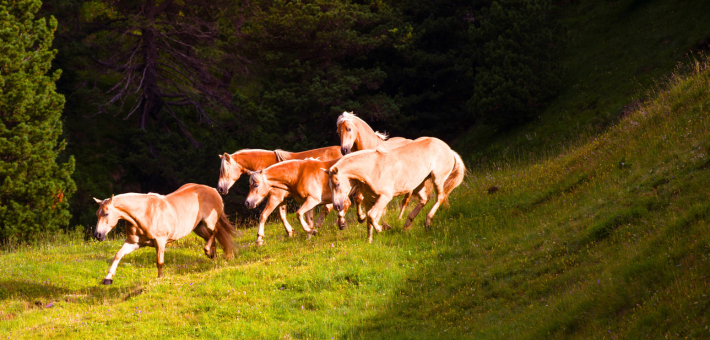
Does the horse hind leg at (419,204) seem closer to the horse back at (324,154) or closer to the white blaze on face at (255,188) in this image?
the horse back at (324,154)

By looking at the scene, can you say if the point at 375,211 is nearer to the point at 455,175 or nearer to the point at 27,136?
the point at 455,175

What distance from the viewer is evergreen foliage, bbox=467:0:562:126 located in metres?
27.7

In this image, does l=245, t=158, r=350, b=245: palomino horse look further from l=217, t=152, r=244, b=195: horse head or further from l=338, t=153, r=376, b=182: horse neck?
l=217, t=152, r=244, b=195: horse head

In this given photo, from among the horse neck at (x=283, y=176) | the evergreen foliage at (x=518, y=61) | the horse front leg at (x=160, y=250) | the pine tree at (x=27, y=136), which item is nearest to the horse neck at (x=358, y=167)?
the horse neck at (x=283, y=176)

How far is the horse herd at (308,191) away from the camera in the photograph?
12.6 m

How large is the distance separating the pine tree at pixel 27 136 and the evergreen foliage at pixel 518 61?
18244mm

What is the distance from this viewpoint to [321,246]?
44.8 feet

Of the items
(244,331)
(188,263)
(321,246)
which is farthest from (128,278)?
(244,331)

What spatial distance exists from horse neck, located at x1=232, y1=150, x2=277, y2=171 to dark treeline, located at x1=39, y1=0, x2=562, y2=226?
39.4ft

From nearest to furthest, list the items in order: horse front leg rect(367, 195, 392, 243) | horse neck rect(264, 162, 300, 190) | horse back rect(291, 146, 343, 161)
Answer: horse front leg rect(367, 195, 392, 243), horse neck rect(264, 162, 300, 190), horse back rect(291, 146, 343, 161)

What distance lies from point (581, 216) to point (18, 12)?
23522mm

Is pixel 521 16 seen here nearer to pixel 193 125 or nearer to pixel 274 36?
pixel 274 36

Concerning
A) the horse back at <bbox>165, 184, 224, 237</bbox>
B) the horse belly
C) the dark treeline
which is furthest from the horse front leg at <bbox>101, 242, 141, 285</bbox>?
the dark treeline

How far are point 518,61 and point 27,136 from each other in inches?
813
